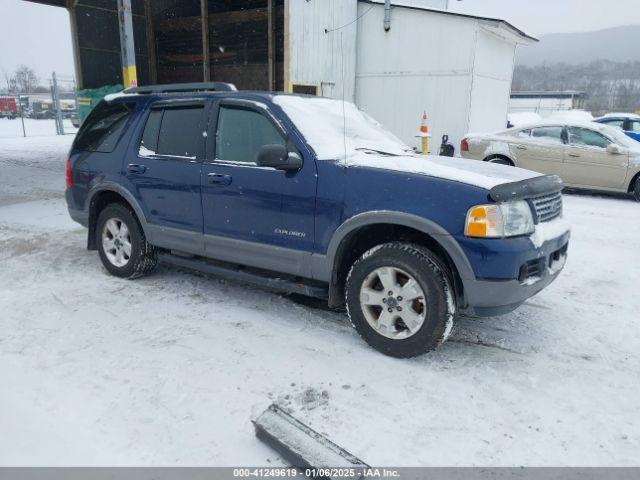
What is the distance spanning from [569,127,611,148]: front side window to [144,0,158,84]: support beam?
45.1 feet

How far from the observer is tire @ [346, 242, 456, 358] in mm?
3121

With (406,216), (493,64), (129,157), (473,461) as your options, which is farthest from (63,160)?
(473,461)

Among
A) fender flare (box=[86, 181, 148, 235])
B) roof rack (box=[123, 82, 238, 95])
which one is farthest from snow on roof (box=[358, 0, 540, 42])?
fender flare (box=[86, 181, 148, 235])

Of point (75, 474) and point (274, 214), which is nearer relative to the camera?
point (75, 474)

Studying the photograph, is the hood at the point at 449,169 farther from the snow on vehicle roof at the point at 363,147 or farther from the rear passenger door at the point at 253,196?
the rear passenger door at the point at 253,196

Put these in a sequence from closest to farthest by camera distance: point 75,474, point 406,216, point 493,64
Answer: point 75,474 < point 406,216 < point 493,64

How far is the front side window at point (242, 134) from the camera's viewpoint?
376 cm

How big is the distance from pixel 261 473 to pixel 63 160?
545 inches

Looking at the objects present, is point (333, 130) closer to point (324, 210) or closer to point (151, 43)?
point (324, 210)

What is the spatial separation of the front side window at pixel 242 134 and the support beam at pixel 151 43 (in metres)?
14.9

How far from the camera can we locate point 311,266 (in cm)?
358

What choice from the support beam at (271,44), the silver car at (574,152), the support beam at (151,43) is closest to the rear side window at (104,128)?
the silver car at (574,152)

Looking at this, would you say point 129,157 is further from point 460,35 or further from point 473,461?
point 460,35

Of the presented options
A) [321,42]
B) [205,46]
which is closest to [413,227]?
[321,42]
